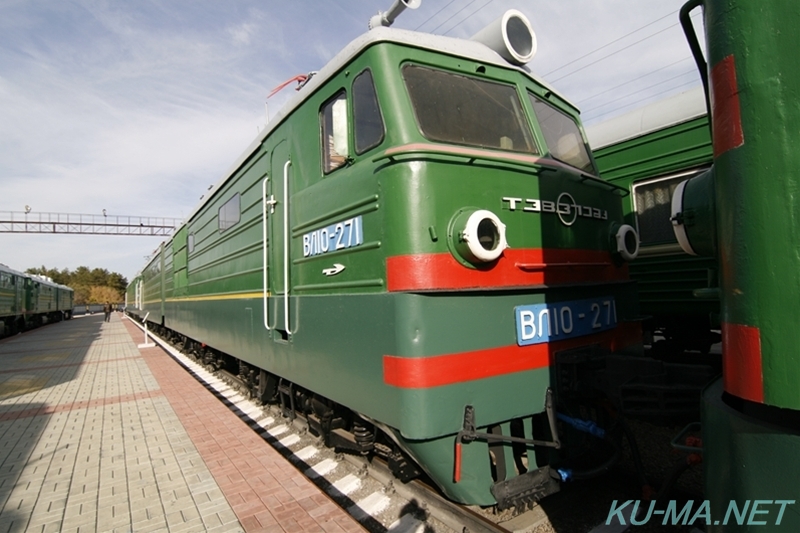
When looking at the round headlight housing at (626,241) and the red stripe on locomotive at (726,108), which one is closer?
the red stripe on locomotive at (726,108)

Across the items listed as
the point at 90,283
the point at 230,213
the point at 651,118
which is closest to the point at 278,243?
the point at 230,213

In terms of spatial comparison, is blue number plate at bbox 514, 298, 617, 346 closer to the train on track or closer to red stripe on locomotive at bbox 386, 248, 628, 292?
red stripe on locomotive at bbox 386, 248, 628, 292

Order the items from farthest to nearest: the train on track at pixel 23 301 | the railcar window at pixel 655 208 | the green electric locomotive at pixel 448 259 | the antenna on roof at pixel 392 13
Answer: the train on track at pixel 23 301 < the railcar window at pixel 655 208 < the antenna on roof at pixel 392 13 < the green electric locomotive at pixel 448 259

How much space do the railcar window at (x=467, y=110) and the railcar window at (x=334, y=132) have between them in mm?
522

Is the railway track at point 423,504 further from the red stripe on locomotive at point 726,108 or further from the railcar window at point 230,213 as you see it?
the railcar window at point 230,213

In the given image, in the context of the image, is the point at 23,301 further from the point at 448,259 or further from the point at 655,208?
the point at 448,259

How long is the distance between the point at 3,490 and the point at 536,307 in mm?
4312

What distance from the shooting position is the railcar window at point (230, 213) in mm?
6284

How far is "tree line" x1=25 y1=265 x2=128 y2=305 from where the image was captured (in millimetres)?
79250

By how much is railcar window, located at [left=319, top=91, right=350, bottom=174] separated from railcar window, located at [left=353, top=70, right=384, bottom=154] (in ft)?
0.29

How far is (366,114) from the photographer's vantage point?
3385mm

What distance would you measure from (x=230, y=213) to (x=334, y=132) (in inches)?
145

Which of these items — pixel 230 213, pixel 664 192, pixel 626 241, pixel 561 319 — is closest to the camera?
pixel 561 319

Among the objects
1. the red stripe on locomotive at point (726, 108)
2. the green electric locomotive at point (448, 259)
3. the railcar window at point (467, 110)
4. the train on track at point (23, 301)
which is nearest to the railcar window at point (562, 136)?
the green electric locomotive at point (448, 259)
